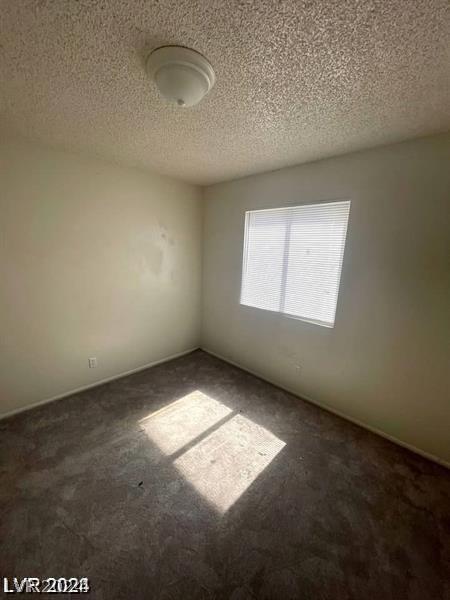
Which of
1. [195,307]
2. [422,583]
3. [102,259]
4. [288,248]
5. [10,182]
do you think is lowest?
[422,583]

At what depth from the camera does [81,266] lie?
94.3 inches

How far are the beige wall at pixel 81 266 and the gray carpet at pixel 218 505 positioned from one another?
0.47 metres

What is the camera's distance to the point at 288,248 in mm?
2551

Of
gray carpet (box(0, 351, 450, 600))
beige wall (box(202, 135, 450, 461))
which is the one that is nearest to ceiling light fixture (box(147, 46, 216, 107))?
beige wall (box(202, 135, 450, 461))

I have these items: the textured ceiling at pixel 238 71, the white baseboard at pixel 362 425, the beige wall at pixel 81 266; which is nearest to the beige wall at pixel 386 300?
the white baseboard at pixel 362 425

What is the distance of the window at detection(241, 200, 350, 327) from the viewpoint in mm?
2230

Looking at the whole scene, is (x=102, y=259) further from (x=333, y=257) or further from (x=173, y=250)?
(x=333, y=257)

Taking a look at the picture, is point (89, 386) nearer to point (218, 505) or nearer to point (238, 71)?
point (218, 505)

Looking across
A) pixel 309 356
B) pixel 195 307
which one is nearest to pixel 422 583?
pixel 309 356

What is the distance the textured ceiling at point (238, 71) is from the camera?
2.82ft

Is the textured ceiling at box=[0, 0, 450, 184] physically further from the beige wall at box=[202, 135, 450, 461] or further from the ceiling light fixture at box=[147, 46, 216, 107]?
the beige wall at box=[202, 135, 450, 461]

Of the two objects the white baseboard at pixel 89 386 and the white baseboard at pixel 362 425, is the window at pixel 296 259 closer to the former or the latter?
the white baseboard at pixel 362 425

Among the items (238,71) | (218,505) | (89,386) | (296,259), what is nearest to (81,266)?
(89,386)

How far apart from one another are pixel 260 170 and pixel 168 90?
1623mm
